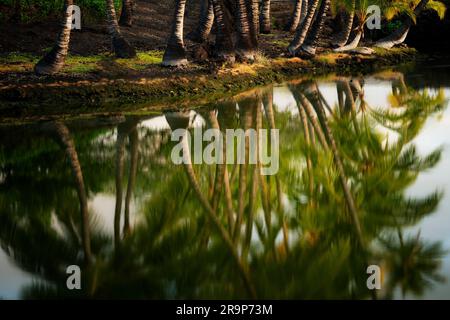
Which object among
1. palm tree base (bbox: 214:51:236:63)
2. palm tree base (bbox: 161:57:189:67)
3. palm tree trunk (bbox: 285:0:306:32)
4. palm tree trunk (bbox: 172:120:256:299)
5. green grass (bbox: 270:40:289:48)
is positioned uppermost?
palm tree trunk (bbox: 285:0:306:32)

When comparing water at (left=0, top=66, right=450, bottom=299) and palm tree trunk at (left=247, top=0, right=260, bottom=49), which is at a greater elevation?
palm tree trunk at (left=247, top=0, right=260, bottom=49)

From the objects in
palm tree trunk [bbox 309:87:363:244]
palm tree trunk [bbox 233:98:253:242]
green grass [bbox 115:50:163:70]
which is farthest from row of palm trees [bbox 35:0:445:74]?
palm tree trunk [bbox 309:87:363:244]

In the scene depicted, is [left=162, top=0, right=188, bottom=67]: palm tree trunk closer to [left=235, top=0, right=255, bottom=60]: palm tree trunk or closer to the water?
[left=235, top=0, right=255, bottom=60]: palm tree trunk

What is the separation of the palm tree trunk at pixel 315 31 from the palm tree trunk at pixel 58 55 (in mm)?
13637

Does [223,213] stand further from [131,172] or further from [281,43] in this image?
[281,43]

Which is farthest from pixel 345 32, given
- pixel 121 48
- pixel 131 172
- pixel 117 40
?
pixel 131 172

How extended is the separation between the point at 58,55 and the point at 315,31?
14.1 metres

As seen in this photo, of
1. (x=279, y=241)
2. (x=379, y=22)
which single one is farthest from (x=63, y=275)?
(x=379, y=22)

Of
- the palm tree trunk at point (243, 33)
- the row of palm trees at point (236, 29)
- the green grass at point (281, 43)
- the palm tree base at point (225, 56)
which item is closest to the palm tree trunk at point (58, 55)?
the row of palm trees at point (236, 29)

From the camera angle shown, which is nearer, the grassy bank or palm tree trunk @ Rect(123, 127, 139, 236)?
palm tree trunk @ Rect(123, 127, 139, 236)

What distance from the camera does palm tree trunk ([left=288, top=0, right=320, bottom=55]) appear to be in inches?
1193

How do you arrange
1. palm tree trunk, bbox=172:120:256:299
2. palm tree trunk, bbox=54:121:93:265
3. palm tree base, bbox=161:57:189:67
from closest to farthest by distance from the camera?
palm tree trunk, bbox=172:120:256:299, palm tree trunk, bbox=54:121:93:265, palm tree base, bbox=161:57:189:67

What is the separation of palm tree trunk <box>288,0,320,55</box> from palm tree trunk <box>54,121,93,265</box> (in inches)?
633
